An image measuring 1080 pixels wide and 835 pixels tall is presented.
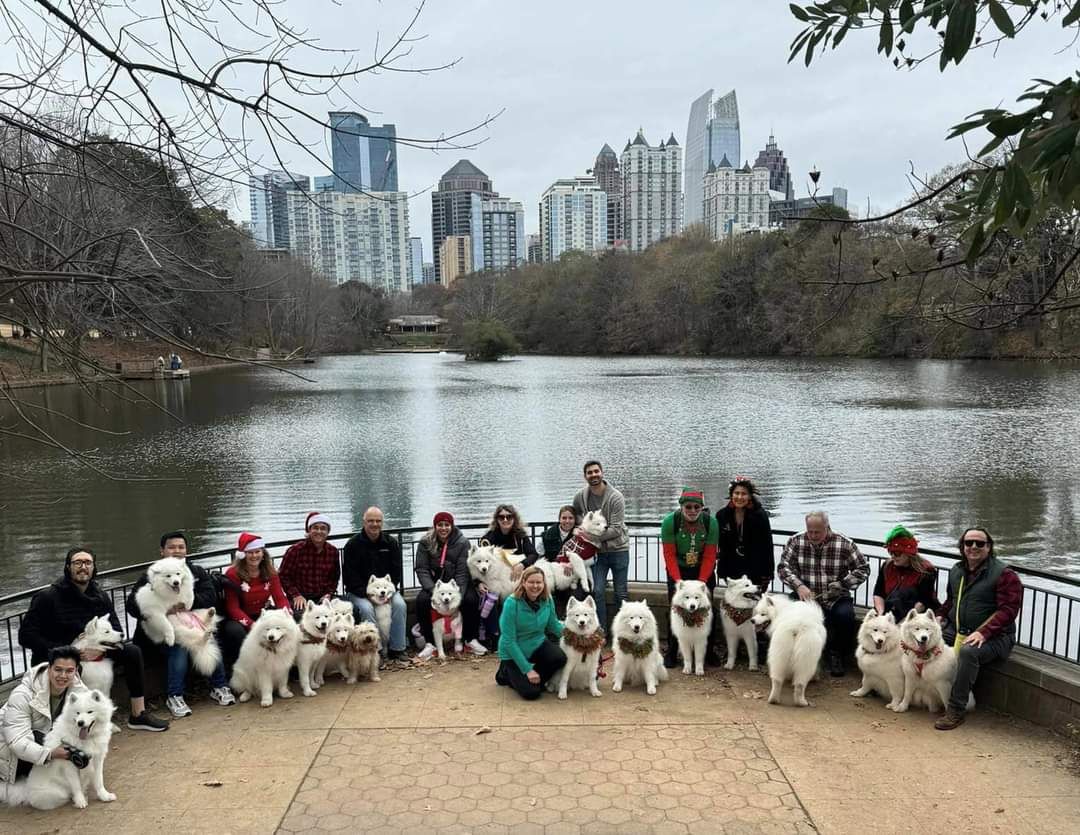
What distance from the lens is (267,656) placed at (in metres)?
6.13

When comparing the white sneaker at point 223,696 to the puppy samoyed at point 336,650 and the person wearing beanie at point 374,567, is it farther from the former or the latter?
the person wearing beanie at point 374,567

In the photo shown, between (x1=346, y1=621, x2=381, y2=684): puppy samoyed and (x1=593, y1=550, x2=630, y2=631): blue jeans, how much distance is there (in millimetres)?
2319

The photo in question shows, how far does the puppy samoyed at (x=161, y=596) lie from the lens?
5.97 m

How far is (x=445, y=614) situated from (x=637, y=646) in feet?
6.38

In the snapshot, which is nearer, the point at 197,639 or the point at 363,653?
the point at 197,639

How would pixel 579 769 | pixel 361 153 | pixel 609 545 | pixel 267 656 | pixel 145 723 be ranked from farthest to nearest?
1. pixel 609 545
2. pixel 267 656
3. pixel 145 723
4. pixel 579 769
5. pixel 361 153

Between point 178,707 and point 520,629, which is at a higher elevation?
point 520,629

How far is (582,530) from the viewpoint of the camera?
770 centimetres

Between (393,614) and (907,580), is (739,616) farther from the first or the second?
(393,614)

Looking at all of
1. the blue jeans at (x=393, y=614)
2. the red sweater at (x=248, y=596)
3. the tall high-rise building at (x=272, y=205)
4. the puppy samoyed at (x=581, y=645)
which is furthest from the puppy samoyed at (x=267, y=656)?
the tall high-rise building at (x=272, y=205)

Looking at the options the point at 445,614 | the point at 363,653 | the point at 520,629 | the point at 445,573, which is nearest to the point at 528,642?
the point at 520,629

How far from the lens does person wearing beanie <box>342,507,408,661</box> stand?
7.19 metres

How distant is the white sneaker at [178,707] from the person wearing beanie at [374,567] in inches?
64.3

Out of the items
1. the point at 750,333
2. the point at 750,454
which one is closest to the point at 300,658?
the point at 750,454
